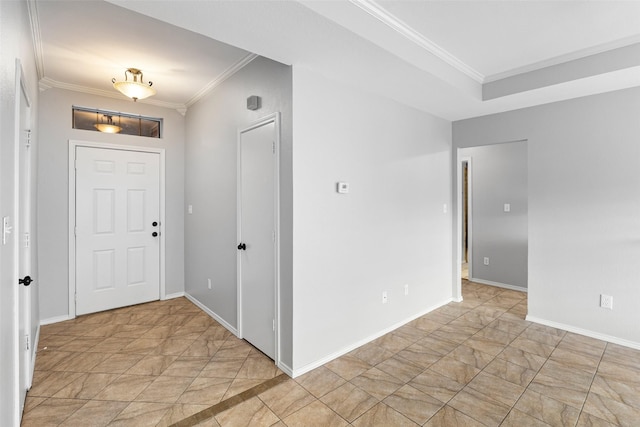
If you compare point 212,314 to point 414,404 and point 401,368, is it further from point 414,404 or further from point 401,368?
point 414,404

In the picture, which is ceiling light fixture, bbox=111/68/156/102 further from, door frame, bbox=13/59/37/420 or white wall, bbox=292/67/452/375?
white wall, bbox=292/67/452/375

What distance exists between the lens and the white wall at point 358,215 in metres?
2.54

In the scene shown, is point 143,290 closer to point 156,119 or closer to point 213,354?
point 213,354

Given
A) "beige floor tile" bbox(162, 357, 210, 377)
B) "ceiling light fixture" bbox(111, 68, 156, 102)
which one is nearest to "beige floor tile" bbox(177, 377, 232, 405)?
"beige floor tile" bbox(162, 357, 210, 377)

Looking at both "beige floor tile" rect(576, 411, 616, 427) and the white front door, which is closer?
"beige floor tile" rect(576, 411, 616, 427)

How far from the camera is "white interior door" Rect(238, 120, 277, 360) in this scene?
2.71 metres

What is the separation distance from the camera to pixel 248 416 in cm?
204

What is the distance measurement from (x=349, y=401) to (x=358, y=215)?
4.94 ft

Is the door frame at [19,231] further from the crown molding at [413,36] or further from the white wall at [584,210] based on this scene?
the white wall at [584,210]

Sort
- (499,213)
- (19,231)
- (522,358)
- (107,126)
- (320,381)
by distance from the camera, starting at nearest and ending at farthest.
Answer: (19,231) < (320,381) < (522,358) < (107,126) < (499,213)

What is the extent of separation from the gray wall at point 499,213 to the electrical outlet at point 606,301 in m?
1.62

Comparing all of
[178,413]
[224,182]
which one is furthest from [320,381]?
[224,182]

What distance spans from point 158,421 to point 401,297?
2.47 m

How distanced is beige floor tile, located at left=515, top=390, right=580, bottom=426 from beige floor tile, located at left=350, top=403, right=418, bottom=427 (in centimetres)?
80
